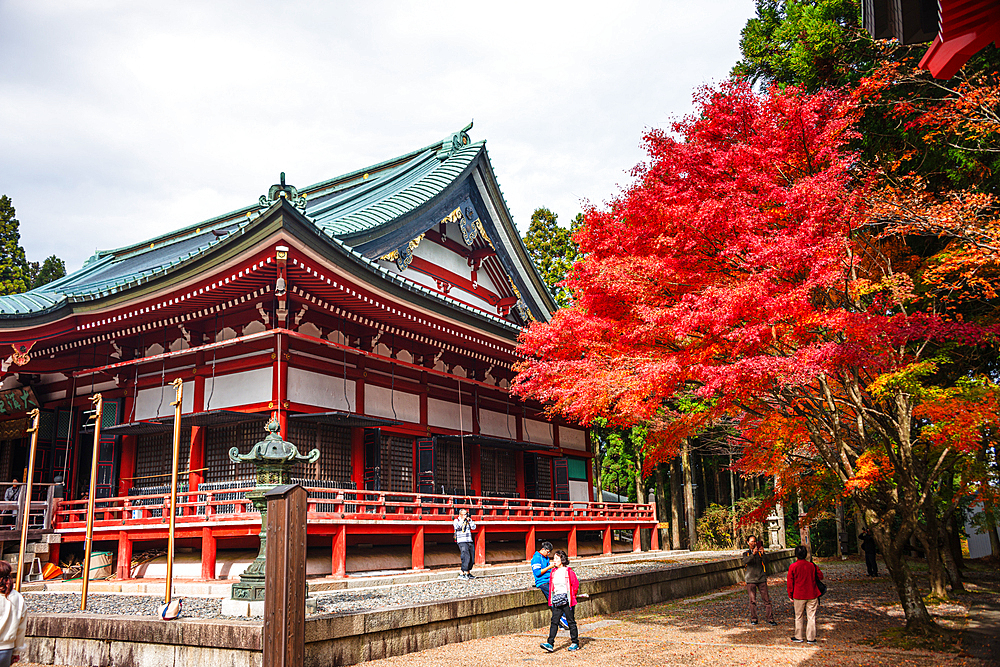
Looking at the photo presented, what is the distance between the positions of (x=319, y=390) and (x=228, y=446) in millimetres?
2243

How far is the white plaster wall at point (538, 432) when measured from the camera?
21909mm

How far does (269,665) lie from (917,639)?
790cm

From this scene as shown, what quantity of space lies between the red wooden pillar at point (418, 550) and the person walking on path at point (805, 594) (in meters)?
7.14

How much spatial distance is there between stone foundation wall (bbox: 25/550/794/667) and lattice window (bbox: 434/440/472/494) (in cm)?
739

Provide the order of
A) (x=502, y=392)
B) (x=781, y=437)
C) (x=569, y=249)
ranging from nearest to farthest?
(x=781, y=437)
(x=502, y=392)
(x=569, y=249)

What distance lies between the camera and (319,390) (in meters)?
15.2

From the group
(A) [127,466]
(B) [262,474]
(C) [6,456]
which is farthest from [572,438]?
(C) [6,456]

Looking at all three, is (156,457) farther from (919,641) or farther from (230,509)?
(919,641)

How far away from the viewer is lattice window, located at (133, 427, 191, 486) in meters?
15.5

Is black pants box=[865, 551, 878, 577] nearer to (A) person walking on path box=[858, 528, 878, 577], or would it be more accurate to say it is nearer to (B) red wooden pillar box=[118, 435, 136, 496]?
(A) person walking on path box=[858, 528, 878, 577]

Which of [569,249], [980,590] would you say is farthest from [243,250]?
[569,249]

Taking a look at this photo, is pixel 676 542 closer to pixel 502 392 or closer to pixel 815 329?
pixel 502 392

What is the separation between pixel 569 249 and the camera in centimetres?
3372

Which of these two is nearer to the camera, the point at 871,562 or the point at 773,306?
the point at 773,306
